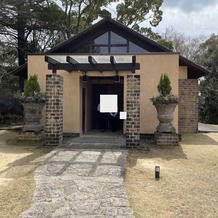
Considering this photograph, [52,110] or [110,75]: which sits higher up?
[110,75]

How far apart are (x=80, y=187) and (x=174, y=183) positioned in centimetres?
212

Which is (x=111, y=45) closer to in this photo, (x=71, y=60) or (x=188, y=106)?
(x=71, y=60)

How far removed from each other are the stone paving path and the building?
215cm

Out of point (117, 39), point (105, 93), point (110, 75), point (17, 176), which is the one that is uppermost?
point (117, 39)

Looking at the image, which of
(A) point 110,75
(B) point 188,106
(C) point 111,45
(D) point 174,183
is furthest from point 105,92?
(D) point 174,183

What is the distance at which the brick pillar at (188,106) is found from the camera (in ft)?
50.0

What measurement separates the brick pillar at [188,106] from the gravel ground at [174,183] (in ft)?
15.3

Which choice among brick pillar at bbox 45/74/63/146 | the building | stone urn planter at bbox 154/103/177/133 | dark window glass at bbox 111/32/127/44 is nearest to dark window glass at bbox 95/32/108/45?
the building

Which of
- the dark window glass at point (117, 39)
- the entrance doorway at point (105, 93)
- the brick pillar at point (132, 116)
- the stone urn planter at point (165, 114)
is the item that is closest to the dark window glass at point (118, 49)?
the dark window glass at point (117, 39)

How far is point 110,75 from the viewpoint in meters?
12.8

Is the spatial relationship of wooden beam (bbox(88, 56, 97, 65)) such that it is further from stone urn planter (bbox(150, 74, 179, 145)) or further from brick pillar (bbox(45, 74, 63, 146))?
stone urn planter (bbox(150, 74, 179, 145))

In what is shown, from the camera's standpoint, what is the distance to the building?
401 inches

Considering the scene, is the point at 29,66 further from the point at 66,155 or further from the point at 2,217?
the point at 2,217

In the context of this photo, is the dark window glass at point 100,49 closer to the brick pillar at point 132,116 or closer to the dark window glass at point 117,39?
the dark window glass at point 117,39
